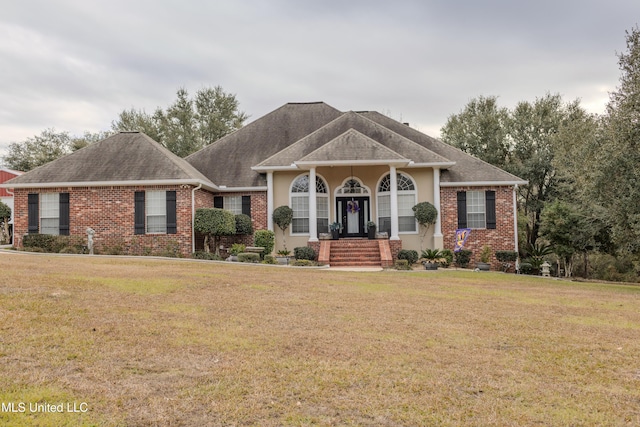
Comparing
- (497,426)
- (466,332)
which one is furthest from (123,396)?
(466,332)

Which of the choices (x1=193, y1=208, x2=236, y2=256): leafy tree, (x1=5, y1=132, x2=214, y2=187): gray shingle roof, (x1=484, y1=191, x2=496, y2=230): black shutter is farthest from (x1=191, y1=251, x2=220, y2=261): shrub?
(x1=484, y1=191, x2=496, y2=230): black shutter

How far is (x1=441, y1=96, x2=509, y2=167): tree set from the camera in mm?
31234

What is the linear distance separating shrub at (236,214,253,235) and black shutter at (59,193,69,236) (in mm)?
7171

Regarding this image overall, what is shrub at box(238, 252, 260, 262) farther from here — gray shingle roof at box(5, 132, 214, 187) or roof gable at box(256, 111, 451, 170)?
roof gable at box(256, 111, 451, 170)

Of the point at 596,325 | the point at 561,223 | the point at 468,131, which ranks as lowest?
the point at 596,325

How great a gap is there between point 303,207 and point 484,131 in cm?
1548

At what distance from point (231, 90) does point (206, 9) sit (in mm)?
26096

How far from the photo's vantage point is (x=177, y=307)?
28.0 feet

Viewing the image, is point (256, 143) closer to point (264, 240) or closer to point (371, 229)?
point (264, 240)

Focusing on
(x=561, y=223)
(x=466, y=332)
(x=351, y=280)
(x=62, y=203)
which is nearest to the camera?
(x=466, y=332)

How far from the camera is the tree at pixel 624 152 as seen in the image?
1545cm

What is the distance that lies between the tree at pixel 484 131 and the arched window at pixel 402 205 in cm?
1159

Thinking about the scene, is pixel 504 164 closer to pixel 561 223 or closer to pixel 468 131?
pixel 468 131

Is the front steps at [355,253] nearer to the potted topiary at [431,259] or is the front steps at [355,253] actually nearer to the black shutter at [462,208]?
the potted topiary at [431,259]
